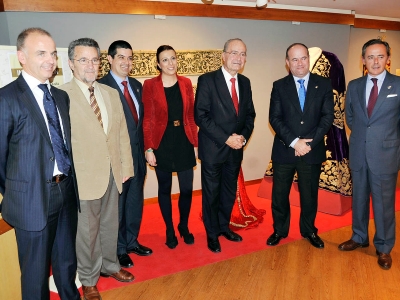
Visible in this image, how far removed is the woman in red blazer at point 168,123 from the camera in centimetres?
298

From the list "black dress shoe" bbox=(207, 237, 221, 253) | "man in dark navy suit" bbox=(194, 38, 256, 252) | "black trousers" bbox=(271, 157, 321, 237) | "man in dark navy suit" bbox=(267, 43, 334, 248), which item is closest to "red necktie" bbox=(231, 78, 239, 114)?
"man in dark navy suit" bbox=(194, 38, 256, 252)

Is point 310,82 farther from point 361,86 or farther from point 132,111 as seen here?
point 132,111

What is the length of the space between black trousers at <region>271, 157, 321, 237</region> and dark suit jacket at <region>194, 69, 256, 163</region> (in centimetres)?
53

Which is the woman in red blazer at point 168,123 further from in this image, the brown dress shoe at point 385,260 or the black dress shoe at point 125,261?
the brown dress shoe at point 385,260

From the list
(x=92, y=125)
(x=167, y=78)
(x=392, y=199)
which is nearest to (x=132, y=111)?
(x=167, y=78)

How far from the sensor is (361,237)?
3.19 metres

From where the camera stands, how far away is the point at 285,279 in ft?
9.13

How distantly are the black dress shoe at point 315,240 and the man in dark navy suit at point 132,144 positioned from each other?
1459 millimetres

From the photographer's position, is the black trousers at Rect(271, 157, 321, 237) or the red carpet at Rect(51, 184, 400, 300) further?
the black trousers at Rect(271, 157, 321, 237)

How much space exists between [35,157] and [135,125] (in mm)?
1040

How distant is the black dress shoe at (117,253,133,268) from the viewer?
300cm

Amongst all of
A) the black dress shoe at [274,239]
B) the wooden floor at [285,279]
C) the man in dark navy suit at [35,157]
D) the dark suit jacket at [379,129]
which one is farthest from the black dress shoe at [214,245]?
the man in dark navy suit at [35,157]

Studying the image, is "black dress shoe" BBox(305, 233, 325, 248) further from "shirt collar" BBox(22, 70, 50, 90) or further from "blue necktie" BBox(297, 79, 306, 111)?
"shirt collar" BBox(22, 70, 50, 90)

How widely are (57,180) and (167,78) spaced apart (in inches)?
52.4
